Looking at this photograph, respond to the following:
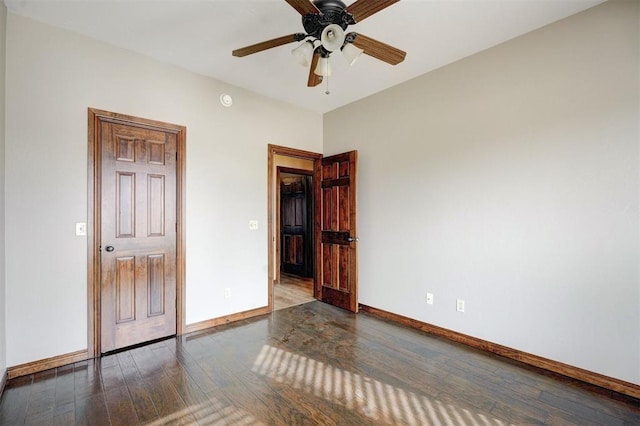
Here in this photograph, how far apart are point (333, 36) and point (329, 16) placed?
12cm

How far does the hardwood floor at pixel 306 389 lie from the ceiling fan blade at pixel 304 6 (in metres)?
2.42

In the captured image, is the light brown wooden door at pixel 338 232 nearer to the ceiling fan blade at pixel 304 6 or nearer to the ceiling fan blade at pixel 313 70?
the ceiling fan blade at pixel 313 70

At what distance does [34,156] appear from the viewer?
231 cm

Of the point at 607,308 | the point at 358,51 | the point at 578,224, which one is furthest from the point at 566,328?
the point at 358,51

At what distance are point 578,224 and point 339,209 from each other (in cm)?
244

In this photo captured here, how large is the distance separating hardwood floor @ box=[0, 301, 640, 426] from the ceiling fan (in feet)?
7.57

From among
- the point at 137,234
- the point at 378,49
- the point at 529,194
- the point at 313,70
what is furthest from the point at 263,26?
the point at 529,194

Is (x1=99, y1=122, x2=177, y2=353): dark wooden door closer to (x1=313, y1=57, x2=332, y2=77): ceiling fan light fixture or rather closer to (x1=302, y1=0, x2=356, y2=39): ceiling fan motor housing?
(x1=313, y1=57, x2=332, y2=77): ceiling fan light fixture

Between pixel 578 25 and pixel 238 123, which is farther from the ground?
pixel 578 25

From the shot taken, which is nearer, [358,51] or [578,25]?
[358,51]

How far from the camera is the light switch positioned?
2496 millimetres

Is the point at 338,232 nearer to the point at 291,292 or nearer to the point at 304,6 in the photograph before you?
the point at 291,292

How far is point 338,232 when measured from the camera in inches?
157

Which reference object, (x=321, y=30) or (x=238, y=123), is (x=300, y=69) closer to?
(x=238, y=123)
